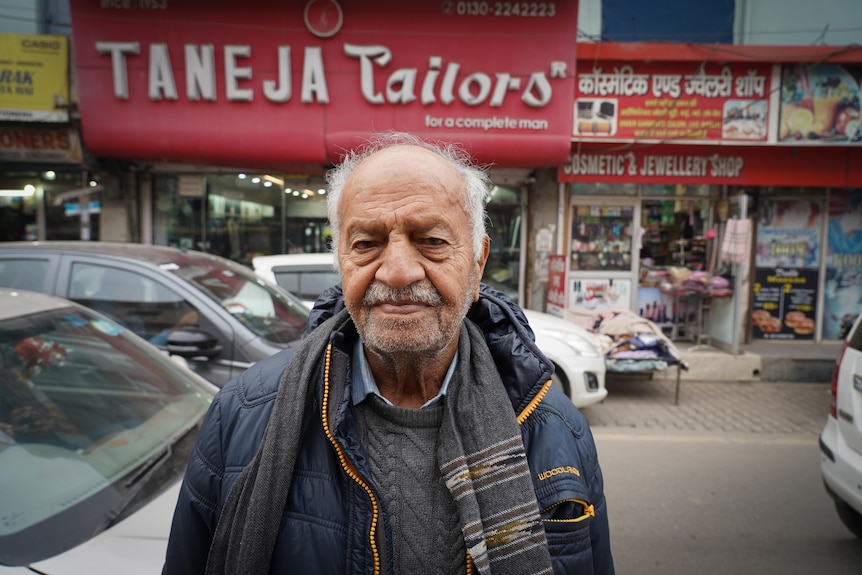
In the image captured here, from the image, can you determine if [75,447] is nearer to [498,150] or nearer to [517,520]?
[517,520]

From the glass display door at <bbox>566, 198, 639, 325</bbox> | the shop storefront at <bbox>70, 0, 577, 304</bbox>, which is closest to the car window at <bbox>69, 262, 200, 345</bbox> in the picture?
the shop storefront at <bbox>70, 0, 577, 304</bbox>

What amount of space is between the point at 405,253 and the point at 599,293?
8.41 metres

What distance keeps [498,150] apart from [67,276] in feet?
20.2

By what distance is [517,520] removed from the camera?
49.4 inches

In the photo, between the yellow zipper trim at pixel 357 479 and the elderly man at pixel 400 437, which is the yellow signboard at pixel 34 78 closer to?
the elderly man at pixel 400 437

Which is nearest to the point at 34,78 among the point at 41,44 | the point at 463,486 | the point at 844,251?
the point at 41,44

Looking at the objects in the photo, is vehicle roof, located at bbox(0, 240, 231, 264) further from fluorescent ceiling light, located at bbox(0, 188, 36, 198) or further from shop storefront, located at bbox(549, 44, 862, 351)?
fluorescent ceiling light, located at bbox(0, 188, 36, 198)

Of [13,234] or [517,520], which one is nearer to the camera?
[517,520]

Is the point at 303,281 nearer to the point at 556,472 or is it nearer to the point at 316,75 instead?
the point at 316,75

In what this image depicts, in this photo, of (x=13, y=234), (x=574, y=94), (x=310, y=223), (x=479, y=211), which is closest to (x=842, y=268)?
(x=574, y=94)

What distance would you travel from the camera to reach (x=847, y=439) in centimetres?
324

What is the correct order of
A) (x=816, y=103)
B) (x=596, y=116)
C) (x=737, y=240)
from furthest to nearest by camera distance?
1. (x=596, y=116)
2. (x=816, y=103)
3. (x=737, y=240)

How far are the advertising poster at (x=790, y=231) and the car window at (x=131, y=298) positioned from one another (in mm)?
9173

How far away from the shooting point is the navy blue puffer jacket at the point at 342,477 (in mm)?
1272
